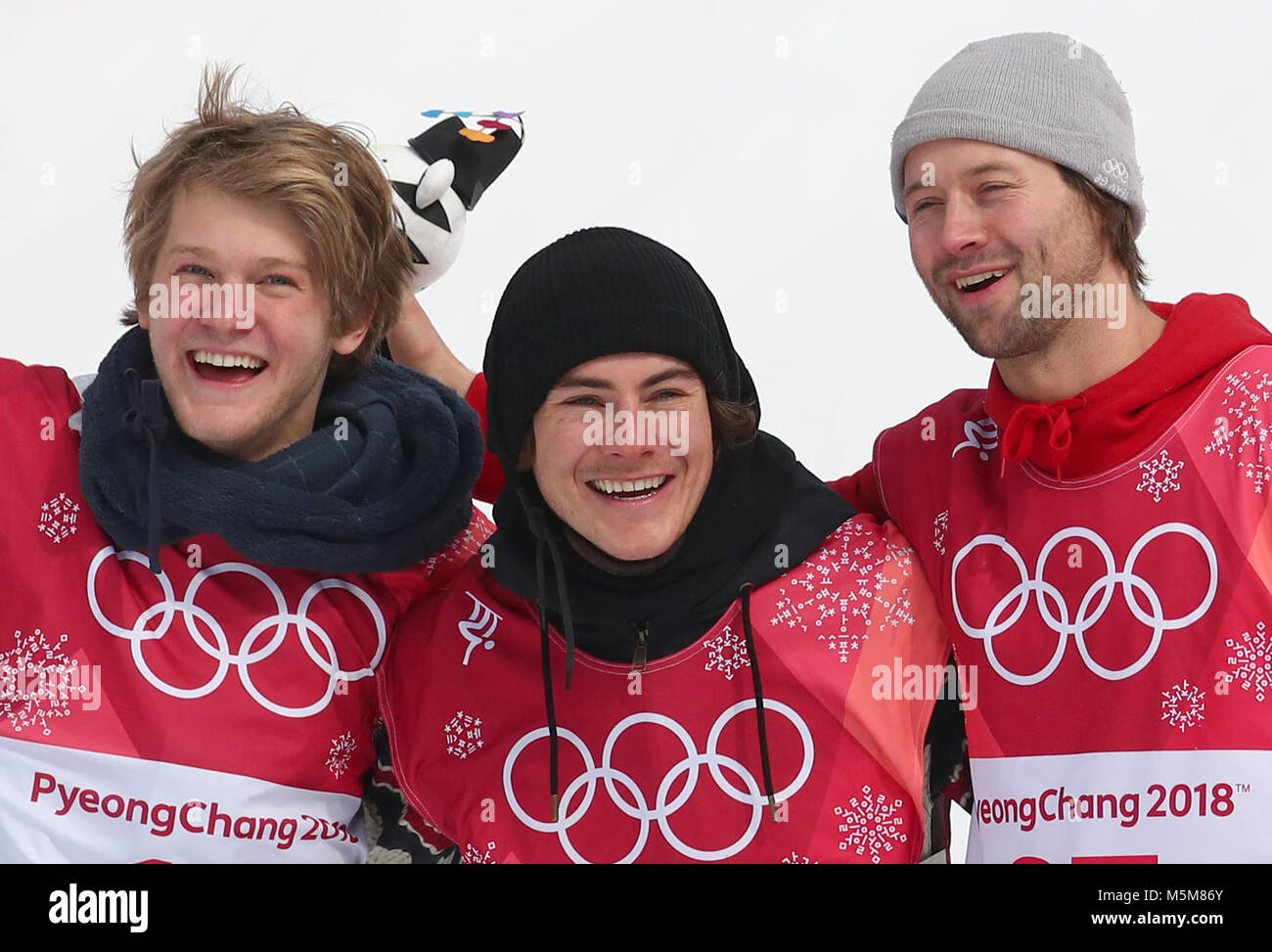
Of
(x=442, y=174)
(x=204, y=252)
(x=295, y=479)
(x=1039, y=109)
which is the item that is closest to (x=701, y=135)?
(x=442, y=174)

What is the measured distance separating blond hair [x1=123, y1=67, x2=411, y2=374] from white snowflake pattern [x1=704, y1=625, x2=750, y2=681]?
29.3 inches

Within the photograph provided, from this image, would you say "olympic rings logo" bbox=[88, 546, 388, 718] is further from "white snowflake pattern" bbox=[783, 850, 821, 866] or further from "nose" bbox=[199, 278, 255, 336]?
"white snowflake pattern" bbox=[783, 850, 821, 866]

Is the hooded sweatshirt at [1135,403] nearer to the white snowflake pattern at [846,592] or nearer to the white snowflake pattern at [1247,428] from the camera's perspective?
the white snowflake pattern at [1247,428]

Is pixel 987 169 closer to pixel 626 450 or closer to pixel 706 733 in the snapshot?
pixel 626 450

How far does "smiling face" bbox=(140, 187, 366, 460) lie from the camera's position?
1.99m

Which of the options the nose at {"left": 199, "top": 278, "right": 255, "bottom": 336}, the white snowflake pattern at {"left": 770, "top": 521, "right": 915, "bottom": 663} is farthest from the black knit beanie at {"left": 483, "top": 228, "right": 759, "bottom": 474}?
the nose at {"left": 199, "top": 278, "right": 255, "bottom": 336}

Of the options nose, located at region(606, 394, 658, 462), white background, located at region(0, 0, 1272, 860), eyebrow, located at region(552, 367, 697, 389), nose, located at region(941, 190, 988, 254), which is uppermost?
white background, located at region(0, 0, 1272, 860)

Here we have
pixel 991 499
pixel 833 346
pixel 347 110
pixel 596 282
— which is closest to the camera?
pixel 596 282

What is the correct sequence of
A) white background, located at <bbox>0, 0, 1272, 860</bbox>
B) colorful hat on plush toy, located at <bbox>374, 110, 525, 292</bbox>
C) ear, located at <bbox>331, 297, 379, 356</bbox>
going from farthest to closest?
white background, located at <bbox>0, 0, 1272, 860</bbox>
colorful hat on plush toy, located at <bbox>374, 110, 525, 292</bbox>
ear, located at <bbox>331, 297, 379, 356</bbox>

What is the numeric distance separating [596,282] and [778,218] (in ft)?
8.45

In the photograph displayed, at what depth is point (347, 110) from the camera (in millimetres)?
4348

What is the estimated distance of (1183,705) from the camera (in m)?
1.83

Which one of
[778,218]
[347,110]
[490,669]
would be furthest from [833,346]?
[490,669]

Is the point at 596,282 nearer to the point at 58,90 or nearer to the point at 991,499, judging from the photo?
the point at 991,499
